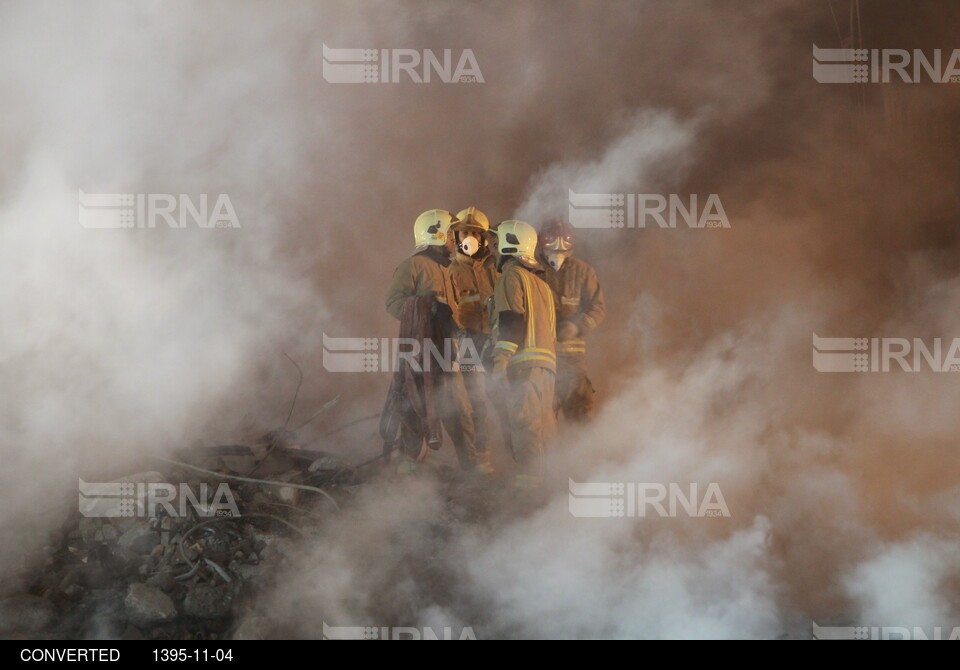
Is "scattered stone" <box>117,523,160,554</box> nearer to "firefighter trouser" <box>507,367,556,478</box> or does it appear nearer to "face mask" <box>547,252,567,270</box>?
"firefighter trouser" <box>507,367,556,478</box>

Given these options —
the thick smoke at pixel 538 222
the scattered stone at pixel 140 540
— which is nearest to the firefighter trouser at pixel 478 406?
the thick smoke at pixel 538 222

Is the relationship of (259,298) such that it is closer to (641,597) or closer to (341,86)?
(341,86)

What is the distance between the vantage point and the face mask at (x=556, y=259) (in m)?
8.66

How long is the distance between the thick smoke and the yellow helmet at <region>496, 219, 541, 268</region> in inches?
69.0

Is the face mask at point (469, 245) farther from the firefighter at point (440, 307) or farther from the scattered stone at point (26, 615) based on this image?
the scattered stone at point (26, 615)

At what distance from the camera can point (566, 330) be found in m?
8.58

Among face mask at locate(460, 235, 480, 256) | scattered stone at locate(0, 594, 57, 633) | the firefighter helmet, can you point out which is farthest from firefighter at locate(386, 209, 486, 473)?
scattered stone at locate(0, 594, 57, 633)

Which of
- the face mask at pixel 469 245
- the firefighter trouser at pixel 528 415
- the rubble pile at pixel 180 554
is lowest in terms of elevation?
the rubble pile at pixel 180 554

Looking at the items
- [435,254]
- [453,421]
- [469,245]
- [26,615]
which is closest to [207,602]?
[26,615]

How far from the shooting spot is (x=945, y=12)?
1068 cm

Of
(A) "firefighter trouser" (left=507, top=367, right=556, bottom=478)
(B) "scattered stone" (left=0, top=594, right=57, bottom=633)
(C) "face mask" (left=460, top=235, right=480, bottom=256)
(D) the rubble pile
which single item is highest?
(C) "face mask" (left=460, top=235, right=480, bottom=256)

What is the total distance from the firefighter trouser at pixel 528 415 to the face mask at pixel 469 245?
121cm

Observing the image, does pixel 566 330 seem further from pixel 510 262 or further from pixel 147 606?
pixel 147 606

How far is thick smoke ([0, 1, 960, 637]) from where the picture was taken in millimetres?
8156
